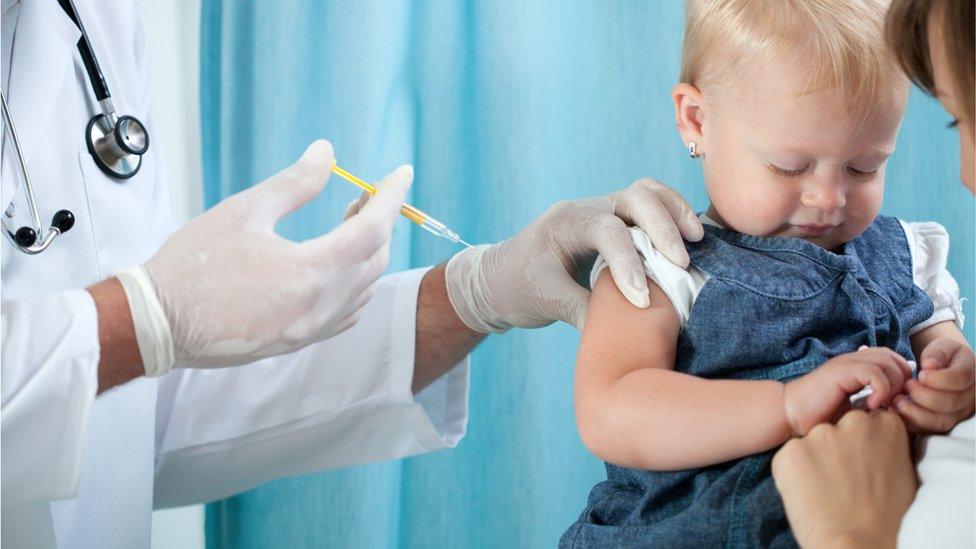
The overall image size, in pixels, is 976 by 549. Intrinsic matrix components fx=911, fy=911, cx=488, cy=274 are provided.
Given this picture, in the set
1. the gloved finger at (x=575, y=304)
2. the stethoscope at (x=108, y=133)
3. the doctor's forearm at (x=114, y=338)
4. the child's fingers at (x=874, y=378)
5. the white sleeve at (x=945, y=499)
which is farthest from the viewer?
the stethoscope at (x=108, y=133)

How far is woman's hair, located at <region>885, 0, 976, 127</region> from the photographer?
2.49 ft

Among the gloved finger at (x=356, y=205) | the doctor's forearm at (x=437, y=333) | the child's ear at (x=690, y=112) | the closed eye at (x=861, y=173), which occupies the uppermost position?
the child's ear at (x=690, y=112)

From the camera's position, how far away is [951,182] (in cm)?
144

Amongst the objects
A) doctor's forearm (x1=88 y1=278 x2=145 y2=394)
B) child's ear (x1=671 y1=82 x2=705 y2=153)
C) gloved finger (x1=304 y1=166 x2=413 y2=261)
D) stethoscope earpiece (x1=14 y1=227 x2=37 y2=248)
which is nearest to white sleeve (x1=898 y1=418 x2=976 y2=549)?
child's ear (x1=671 y1=82 x2=705 y2=153)

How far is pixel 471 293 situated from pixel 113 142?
0.55 meters

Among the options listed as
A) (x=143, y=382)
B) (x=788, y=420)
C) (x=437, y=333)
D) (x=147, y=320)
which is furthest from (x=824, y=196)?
(x=143, y=382)

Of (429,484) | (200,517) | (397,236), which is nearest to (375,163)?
(397,236)

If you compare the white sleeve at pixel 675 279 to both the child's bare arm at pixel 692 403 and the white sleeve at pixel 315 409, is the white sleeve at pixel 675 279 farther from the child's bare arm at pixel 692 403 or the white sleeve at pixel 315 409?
the white sleeve at pixel 315 409

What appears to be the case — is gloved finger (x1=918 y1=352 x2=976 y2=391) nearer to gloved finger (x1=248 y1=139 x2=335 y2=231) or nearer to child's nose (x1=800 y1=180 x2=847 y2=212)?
child's nose (x1=800 y1=180 x2=847 y2=212)

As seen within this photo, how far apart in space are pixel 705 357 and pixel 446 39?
881mm

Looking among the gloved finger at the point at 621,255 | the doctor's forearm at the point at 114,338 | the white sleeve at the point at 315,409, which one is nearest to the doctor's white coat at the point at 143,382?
the white sleeve at the point at 315,409

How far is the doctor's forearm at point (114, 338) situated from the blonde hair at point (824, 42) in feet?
2.31

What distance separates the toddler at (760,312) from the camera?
2.79 ft

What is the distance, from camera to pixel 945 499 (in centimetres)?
70
